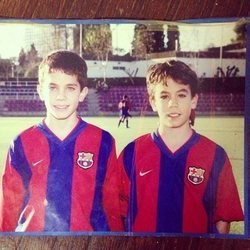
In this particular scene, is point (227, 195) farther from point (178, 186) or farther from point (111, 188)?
point (111, 188)

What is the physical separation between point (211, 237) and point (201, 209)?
1.9 inches

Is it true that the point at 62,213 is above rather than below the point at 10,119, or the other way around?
below

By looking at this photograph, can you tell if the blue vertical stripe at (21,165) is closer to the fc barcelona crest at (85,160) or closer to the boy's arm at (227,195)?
the fc barcelona crest at (85,160)

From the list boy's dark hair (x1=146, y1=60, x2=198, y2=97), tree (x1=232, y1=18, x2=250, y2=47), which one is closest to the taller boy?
boy's dark hair (x1=146, y1=60, x2=198, y2=97)

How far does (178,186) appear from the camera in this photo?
32.9 inches

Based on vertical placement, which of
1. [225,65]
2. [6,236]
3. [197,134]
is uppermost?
[225,65]

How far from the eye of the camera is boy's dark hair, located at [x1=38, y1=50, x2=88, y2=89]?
0.83 meters

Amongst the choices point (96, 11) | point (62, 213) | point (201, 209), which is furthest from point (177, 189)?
point (96, 11)

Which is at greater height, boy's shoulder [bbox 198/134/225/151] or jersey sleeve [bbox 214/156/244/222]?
boy's shoulder [bbox 198/134/225/151]

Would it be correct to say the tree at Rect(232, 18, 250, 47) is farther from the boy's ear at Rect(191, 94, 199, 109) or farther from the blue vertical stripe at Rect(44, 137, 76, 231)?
the blue vertical stripe at Rect(44, 137, 76, 231)

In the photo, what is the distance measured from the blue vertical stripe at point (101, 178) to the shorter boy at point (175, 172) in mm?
25

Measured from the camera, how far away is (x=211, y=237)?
842mm

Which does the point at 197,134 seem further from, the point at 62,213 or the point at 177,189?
the point at 62,213

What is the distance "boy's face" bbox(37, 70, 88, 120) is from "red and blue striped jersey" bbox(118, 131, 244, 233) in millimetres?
111
